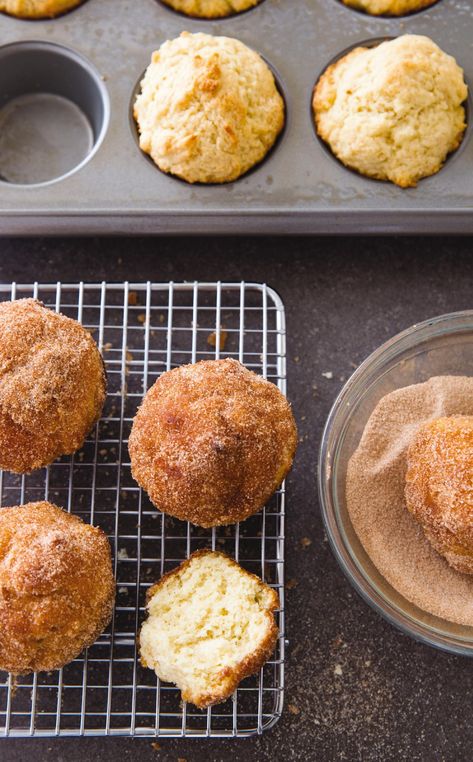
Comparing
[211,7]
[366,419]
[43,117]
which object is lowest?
[366,419]

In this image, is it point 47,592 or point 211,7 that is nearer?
point 47,592

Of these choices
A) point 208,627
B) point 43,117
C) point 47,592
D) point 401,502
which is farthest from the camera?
point 43,117

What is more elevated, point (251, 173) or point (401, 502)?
point (251, 173)

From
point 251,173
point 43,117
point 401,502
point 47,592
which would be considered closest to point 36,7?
point 43,117

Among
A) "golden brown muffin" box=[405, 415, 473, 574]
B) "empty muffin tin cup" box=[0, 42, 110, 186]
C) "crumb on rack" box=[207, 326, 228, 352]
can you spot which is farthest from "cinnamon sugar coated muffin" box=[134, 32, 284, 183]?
"golden brown muffin" box=[405, 415, 473, 574]

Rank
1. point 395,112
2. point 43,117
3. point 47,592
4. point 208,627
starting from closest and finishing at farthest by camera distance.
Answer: point 47,592, point 208,627, point 395,112, point 43,117

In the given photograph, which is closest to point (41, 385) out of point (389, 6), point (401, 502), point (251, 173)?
point (251, 173)

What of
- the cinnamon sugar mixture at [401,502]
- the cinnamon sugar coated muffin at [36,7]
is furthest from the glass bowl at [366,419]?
the cinnamon sugar coated muffin at [36,7]

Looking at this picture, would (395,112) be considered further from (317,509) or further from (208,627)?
(208,627)
